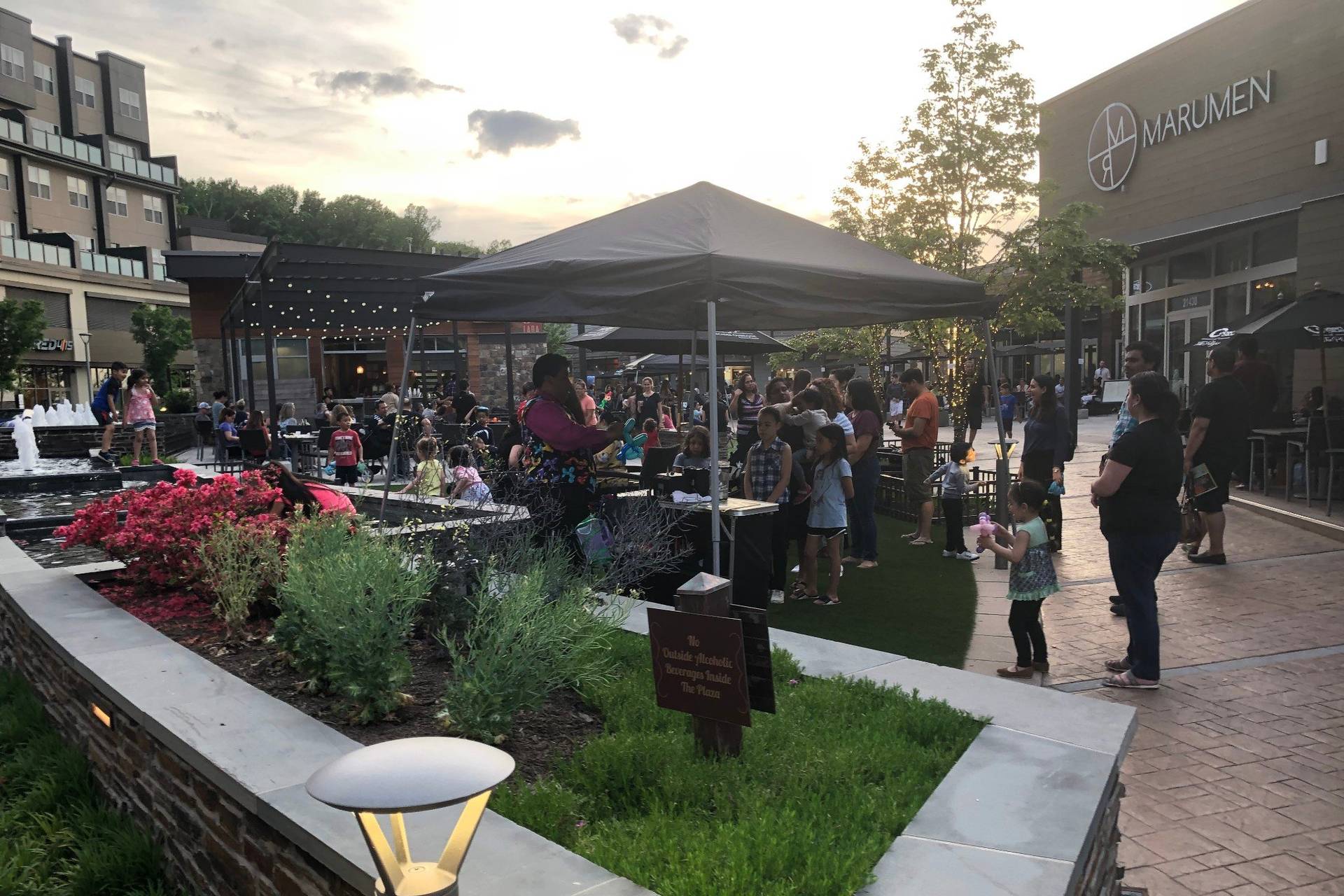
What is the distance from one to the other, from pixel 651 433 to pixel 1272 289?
Answer: 15.6m

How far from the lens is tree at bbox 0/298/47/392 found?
33.9 m

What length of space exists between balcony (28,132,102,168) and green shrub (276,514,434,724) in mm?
58369

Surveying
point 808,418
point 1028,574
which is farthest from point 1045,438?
point 1028,574

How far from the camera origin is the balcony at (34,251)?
44750 millimetres

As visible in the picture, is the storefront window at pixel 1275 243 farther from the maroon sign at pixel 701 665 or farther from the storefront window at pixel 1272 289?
the maroon sign at pixel 701 665

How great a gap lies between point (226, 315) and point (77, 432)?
13.6ft

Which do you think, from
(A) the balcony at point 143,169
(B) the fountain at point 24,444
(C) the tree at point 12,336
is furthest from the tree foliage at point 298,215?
(B) the fountain at point 24,444

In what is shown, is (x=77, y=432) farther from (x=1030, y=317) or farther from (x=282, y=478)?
(x=1030, y=317)

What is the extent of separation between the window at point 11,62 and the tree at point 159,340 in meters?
15.8

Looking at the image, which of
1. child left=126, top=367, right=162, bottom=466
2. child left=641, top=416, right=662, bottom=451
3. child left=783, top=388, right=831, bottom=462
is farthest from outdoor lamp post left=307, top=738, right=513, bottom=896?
child left=126, top=367, right=162, bottom=466

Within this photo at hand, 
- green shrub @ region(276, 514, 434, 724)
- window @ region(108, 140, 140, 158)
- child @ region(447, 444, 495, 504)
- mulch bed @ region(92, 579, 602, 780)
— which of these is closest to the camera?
mulch bed @ region(92, 579, 602, 780)

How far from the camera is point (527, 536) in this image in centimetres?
506

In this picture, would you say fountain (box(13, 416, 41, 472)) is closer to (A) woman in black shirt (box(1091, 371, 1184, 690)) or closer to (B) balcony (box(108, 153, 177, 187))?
(A) woman in black shirt (box(1091, 371, 1184, 690))

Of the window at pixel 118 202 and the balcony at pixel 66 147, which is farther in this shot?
the window at pixel 118 202
